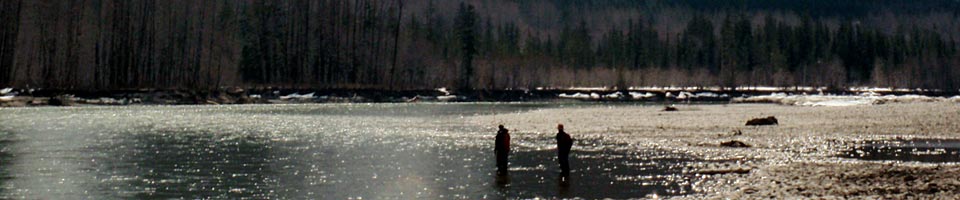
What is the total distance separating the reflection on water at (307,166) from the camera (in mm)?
21953

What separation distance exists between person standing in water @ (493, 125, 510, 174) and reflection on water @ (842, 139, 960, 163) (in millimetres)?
12156

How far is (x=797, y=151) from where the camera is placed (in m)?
32.6

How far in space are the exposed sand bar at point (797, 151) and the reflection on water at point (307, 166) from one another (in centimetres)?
183

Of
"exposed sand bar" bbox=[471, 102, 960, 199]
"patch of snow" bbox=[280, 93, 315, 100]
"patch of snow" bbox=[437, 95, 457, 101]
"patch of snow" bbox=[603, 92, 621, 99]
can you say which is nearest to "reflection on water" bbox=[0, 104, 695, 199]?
"exposed sand bar" bbox=[471, 102, 960, 199]

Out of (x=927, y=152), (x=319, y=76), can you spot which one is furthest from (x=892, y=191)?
(x=319, y=76)

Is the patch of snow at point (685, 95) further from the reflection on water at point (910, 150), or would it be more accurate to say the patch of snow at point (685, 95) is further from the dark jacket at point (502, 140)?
the dark jacket at point (502, 140)

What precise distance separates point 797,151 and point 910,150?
3939 millimetres

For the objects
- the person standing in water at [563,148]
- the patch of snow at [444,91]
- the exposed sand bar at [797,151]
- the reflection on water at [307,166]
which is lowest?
the reflection on water at [307,166]

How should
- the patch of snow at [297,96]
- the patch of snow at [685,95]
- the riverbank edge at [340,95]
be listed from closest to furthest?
the riverbank edge at [340,95] → the patch of snow at [297,96] → the patch of snow at [685,95]

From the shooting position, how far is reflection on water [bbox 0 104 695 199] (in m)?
22.0

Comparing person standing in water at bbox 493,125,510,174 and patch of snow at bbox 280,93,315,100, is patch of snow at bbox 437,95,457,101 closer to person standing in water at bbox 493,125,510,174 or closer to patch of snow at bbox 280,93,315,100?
patch of snow at bbox 280,93,315,100

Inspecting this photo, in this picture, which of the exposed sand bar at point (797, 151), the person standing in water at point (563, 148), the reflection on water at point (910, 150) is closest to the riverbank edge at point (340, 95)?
the exposed sand bar at point (797, 151)

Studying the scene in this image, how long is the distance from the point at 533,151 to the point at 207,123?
1163 inches

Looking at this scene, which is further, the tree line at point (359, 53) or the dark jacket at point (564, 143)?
the tree line at point (359, 53)
